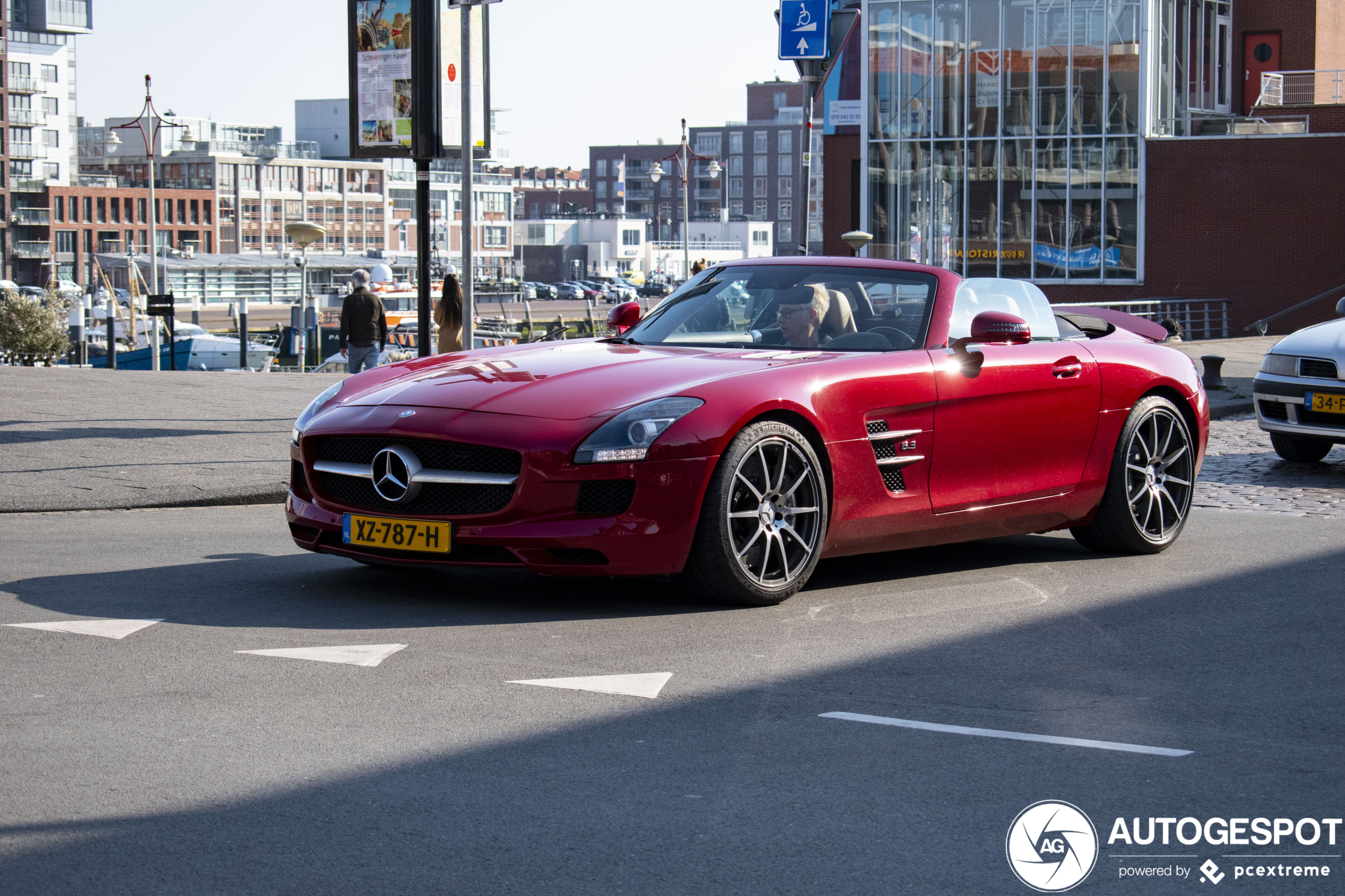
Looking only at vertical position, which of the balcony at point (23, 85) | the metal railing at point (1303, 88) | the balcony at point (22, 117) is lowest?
the metal railing at point (1303, 88)

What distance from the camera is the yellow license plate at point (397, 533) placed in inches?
245

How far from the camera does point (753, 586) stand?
6.44 meters

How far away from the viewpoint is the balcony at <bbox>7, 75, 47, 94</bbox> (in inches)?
4670

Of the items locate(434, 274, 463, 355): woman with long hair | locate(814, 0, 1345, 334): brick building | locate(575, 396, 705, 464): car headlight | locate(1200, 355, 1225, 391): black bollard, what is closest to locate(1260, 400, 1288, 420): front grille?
locate(1200, 355, 1225, 391): black bollard

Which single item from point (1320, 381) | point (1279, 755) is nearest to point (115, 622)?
point (1279, 755)

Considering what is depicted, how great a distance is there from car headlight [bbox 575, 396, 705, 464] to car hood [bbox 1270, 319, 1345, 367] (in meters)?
7.13

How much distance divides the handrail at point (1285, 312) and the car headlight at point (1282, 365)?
85.2ft

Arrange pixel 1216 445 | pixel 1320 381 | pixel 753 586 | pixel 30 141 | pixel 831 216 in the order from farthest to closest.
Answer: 1. pixel 30 141
2. pixel 831 216
3. pixel 1216 445
4. pixel 1320 381
5. pixel 753 586

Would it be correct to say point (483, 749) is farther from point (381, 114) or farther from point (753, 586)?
point (381, 114)

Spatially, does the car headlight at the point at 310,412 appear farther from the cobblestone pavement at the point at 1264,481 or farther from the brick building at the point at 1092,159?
the brick building at the point at 1092,159

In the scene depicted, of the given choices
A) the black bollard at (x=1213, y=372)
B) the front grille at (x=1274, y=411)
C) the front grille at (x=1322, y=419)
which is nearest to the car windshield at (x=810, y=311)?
the front grille at (x=1322, y=419)

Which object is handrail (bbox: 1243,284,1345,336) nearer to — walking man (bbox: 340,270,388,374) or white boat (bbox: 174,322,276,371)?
walking man (bbox: 340,270,388,374)

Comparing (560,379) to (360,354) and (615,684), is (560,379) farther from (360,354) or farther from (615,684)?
(360,354)

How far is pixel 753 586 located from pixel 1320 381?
7.06 metres
